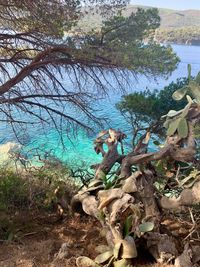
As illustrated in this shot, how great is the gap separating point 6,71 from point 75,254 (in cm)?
328

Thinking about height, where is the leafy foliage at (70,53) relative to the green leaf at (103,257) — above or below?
above

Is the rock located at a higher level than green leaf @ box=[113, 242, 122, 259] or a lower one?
lower

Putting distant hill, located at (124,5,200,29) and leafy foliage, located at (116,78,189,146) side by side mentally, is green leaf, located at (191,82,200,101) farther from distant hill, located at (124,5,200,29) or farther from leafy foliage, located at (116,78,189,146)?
distant hill, located at (124,5,200,29)

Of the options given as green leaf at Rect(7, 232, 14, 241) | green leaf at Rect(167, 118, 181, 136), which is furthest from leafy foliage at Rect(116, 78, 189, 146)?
green leaf at Rect(7, 232, 14, 241)

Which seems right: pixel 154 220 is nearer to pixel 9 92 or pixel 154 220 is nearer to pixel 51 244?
pixel 51 244

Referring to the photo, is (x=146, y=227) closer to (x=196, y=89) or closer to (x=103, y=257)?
(x=103, y=257)

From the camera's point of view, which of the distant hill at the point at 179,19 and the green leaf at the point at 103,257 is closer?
the green leaf at the point at 103,257

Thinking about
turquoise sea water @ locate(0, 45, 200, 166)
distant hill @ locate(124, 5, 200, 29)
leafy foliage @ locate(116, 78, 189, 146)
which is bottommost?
turquoise sea water @ locate(0, 45, 200, 166)

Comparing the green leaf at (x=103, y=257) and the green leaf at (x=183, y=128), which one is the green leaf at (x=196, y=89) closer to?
the green leaf at (x=183, y=128)

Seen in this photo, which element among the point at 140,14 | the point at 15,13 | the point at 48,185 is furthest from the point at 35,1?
the point at 48,185

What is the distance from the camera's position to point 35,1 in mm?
3773

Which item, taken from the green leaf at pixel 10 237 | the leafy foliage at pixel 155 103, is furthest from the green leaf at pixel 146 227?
the leafy foliage at pixel 155 103

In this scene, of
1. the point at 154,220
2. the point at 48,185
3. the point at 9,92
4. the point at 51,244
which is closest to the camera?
the point at 154,220

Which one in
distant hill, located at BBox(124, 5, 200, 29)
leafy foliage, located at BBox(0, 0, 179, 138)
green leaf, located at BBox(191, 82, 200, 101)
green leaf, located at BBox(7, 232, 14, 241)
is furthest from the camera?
distant hill, located at BBox(124, 5, 200, 29)
